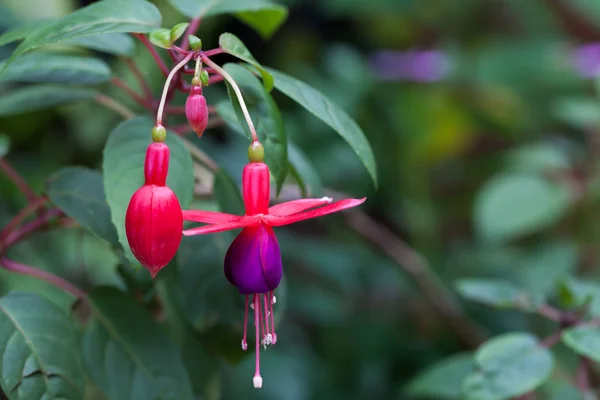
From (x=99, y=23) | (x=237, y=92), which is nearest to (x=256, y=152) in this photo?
(x=237, y=92)

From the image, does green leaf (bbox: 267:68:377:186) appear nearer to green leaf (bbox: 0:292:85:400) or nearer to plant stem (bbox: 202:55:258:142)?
plant stem (bbox: 202:55:258:142)

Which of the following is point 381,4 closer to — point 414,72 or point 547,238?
point 414,72

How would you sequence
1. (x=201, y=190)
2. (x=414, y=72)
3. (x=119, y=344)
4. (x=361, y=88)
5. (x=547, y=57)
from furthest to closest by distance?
(x=547, y=57) → (x=414, y=72) → (x=361, y=88) → (x=201, y=190) → (x=119, y=344)

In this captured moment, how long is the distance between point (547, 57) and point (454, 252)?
866 millimetres

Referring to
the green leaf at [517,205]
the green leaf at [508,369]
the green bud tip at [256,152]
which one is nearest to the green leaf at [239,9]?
the green bud tip at [256,152]

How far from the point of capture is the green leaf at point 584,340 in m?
0.65

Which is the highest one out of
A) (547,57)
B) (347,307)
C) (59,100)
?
(59,100)

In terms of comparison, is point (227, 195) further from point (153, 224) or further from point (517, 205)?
point (517, 205)

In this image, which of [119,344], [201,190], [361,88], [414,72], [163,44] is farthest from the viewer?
[414,72]

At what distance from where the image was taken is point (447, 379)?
83cm

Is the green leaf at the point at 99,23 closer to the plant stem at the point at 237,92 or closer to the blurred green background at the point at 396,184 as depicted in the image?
the plant stem at the point at 237,92

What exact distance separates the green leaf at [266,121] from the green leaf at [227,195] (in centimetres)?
10

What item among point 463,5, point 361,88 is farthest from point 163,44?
point 463,5

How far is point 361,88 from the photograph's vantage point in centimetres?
164
